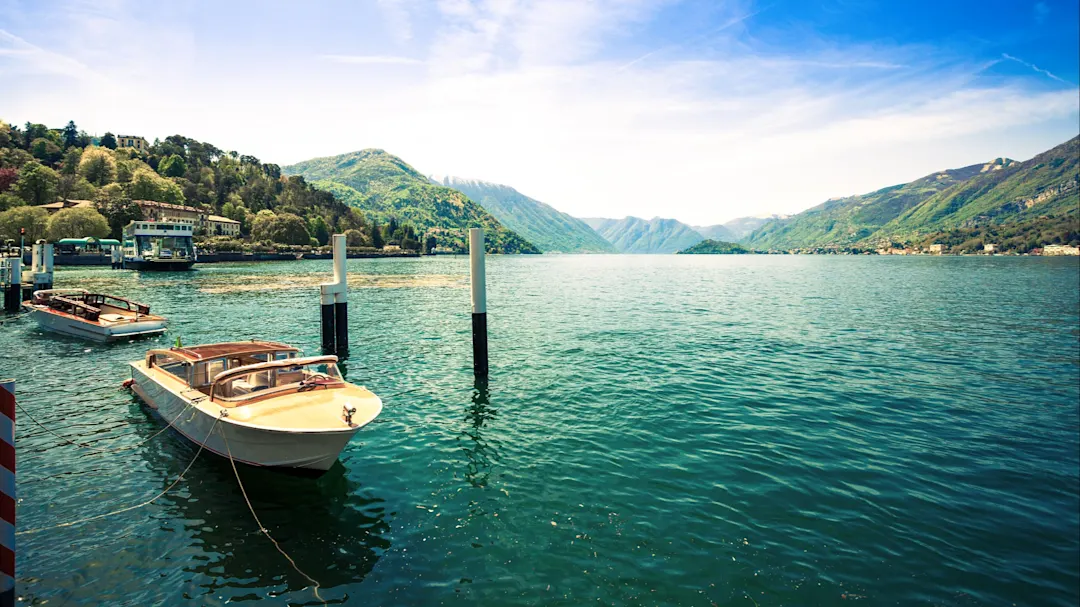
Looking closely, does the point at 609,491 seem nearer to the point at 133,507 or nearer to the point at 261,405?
the point at 261,405

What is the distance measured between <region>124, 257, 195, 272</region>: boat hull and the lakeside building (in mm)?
76008

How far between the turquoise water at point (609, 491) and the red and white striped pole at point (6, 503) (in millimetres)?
3148

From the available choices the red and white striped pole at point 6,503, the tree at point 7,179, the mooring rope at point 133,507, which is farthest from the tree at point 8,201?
the red and white striped pole at point 6,503

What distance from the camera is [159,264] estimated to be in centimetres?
10519

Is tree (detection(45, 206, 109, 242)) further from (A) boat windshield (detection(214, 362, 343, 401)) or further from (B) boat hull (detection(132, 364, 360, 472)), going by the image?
(A) boat windshield (detection(214, 362, 343, 401))

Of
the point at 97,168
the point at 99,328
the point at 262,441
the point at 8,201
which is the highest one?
the point at 97,168

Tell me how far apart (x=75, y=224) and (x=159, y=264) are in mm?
36541

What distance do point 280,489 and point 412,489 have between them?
343cm

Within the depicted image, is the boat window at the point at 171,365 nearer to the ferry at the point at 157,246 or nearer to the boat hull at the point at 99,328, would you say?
the boat hull at the point at 99,328

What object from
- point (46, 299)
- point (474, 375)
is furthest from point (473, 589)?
point (46, 299)

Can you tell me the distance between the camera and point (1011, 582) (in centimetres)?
924

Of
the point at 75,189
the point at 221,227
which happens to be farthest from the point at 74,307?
the point at 221,227

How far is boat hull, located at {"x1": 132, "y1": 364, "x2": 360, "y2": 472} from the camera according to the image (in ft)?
38.9

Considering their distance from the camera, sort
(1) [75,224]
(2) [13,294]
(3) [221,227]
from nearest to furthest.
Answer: (2) [13,294]
(1) [75,224]
(3) [221,227]
